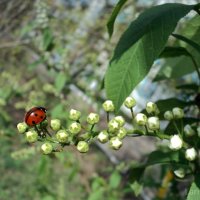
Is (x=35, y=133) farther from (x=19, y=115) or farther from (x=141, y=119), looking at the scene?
(x=19, y=115)

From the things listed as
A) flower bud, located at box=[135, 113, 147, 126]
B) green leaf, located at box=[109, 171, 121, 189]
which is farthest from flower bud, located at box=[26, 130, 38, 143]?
green leaf, located at box=[109, 171, 121, 189]

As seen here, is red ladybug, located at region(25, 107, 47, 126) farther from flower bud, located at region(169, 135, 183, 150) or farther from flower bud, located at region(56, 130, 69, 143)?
flower bud, located at region(169, 135, 183, 150)

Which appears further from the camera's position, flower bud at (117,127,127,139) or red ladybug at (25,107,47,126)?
red ladybug at (25,107,47,126)

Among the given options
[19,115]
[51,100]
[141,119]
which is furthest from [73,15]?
[141,119]

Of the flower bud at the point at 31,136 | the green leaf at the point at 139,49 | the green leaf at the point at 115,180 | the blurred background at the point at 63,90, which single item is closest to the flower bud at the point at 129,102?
the green leaf at the point at 139,49

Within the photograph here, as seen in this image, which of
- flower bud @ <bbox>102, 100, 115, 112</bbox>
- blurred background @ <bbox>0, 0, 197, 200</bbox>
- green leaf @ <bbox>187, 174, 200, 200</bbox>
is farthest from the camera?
blurred background @ <bbox>0, 0, 197, 200</bbox>

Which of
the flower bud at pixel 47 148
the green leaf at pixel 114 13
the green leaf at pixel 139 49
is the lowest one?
the flower bud at pixel 47 148

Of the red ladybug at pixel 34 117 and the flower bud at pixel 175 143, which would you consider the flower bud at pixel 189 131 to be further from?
the red ladybug at pixel 34 117
